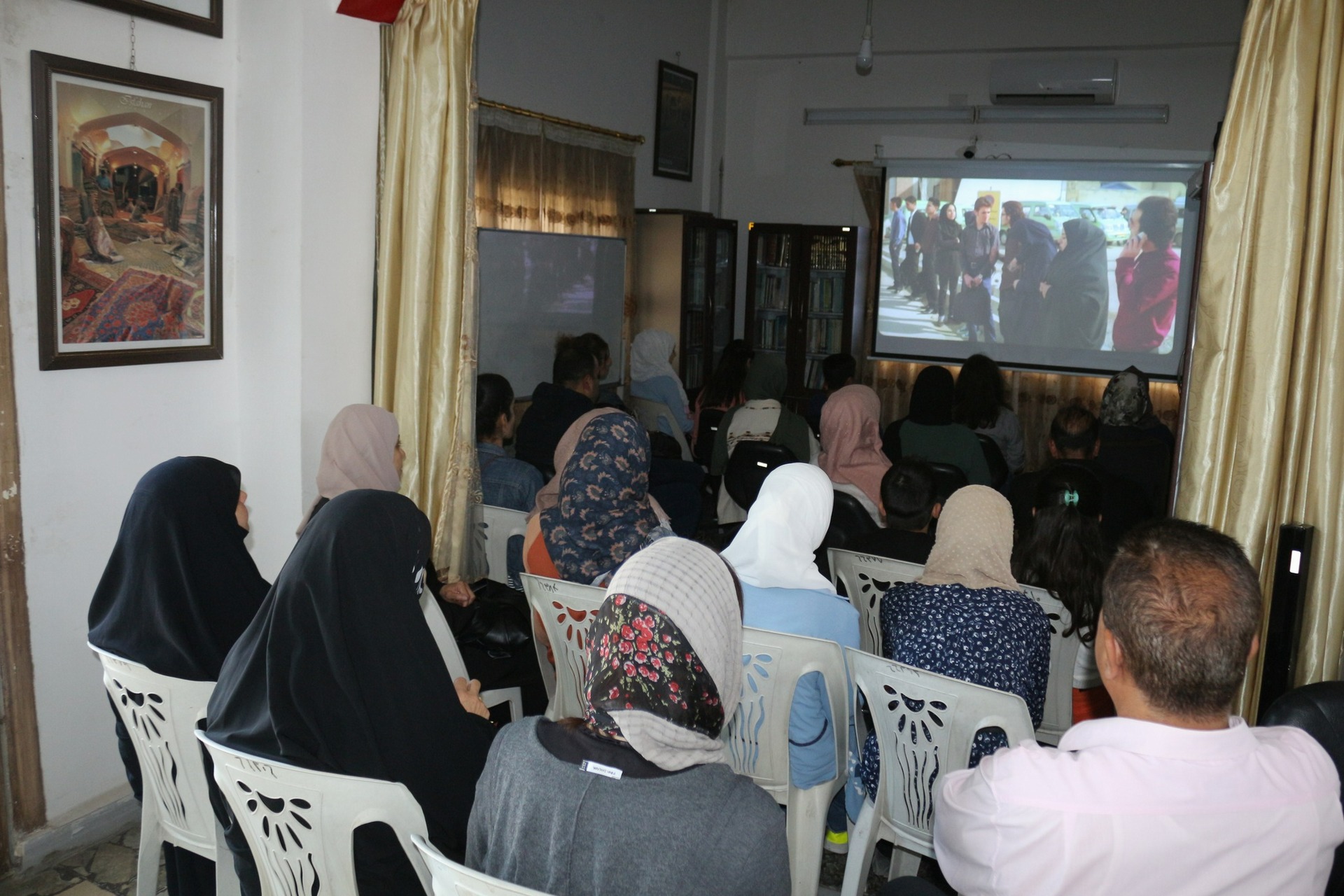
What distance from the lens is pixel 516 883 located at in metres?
1.30

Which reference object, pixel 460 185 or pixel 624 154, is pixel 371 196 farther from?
pixel 624 154

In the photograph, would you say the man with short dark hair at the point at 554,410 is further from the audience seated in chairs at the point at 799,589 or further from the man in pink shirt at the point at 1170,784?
the man in pink shirt at the point at 1170,784

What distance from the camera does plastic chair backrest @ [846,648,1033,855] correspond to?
1.98 metres

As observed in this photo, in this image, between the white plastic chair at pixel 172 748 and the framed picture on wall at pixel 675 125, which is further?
the framed picture on wall at pixel 675 125

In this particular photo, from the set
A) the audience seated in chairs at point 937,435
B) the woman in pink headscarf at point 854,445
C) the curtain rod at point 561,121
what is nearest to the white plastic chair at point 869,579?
the woman in pink headscarf at point 854,445

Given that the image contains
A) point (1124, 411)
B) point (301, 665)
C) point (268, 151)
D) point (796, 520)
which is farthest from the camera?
point (1124, 411)

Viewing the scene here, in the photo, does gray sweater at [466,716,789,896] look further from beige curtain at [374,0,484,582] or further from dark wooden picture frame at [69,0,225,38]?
dark wooden picture frame at [69,0,225,38]

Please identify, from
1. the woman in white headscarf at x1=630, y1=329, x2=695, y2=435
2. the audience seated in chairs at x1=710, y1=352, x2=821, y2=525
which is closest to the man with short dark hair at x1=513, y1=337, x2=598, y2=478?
the audience seated in chairs at x1=710, y1=352, x2=821, y2=525

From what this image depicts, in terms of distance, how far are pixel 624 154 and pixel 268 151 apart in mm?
4363

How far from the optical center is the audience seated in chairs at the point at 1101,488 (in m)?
3.50

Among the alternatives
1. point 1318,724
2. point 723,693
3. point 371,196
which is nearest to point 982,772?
point 723,693

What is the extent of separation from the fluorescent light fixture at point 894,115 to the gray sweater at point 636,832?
23.5 ft

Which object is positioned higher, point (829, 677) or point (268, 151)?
point (268, 151)

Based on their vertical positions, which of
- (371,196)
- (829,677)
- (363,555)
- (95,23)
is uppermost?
(95,23)
